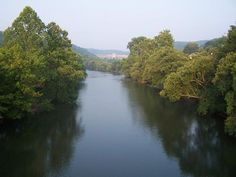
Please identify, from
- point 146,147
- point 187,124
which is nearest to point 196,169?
point 146,147

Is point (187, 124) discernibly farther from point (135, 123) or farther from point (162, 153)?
point (162, 153)

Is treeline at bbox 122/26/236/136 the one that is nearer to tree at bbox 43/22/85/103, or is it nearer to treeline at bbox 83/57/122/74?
tree at bbox 43/22/85/103

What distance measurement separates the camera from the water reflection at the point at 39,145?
22625mm

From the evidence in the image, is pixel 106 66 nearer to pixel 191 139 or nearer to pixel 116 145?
pixel 191 139

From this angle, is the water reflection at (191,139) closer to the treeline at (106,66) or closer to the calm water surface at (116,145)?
the calm water surface at (116,145)

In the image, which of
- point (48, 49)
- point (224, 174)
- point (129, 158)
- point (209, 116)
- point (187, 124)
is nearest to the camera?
point (224, 174)

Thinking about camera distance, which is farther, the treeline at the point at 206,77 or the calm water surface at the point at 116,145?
the treeline at the point at 206,77

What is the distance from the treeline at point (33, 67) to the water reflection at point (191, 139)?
1126 centimetres

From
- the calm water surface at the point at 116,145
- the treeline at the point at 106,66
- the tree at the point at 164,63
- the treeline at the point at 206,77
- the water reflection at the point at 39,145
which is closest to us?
the water reflection at the point at 39,145

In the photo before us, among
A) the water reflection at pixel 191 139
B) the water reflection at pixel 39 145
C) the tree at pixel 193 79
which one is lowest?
the water reflection at pixel 39 145

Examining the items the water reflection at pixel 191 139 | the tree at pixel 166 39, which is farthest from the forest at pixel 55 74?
the tree at pixel 166 39

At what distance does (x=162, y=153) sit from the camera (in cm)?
2653

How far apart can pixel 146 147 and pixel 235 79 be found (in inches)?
377

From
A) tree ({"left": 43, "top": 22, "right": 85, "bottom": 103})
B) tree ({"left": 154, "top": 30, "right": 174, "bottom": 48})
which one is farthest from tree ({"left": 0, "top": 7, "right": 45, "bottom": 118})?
tree ({"left": 154, "top": 30, "right": 174, "bottom": 48})
